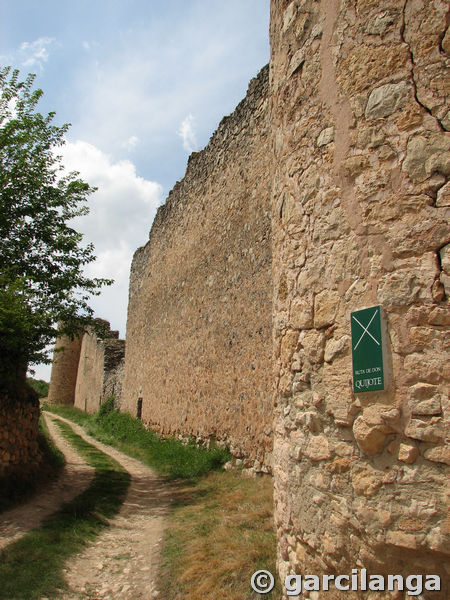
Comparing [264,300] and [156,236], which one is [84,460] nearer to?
[264,300]

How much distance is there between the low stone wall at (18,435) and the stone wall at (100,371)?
30.5 ft

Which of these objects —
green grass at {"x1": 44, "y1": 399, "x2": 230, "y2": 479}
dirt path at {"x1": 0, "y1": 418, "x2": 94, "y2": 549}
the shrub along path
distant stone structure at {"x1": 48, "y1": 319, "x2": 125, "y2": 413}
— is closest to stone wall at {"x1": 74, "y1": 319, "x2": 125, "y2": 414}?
distant stone structure at {"x1": 48, "y1": 319, "x2": 125, "y2": 413}

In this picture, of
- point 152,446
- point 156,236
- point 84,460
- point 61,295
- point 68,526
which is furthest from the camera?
point 156,236

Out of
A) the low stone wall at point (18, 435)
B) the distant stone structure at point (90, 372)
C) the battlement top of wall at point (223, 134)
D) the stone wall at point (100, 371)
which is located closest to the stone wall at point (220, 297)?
the battlement top of wall at point (223, 134)

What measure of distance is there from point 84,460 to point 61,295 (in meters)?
3.56

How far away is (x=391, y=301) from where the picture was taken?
234cm

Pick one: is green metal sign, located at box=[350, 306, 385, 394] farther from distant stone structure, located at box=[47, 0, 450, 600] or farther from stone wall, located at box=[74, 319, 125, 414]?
stone wall, located at box=[74, 319, 125, 414]

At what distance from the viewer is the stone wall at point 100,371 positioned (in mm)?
18297

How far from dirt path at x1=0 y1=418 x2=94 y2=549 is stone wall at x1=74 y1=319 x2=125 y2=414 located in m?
8.57

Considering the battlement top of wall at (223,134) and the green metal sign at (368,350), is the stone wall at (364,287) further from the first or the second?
the battlement top of wall at (223,134)

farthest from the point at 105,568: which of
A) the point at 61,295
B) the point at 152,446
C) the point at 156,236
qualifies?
the point at 156,236

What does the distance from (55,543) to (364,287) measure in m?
4.21

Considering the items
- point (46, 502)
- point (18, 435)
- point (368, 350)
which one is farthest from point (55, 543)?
point (368, 350)

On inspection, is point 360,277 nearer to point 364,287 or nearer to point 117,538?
point 364,287
